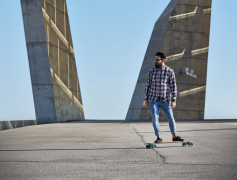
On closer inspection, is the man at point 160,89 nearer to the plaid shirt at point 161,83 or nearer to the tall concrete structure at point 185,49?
the plaid shirt at point 161,83

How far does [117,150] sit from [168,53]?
81.0 ft

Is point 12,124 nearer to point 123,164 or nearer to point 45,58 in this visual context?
point 45,58

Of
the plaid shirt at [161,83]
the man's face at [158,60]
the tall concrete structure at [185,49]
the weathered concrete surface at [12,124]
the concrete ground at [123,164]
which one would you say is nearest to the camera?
the concrete ground at [123,164]

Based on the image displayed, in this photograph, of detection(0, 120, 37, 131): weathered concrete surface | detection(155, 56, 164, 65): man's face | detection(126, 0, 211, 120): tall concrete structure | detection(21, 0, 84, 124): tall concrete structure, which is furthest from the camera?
detection(126, 0, 211, 120): tall concrete structure

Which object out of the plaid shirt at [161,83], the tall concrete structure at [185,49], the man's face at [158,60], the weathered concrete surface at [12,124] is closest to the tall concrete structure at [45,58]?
the weathered concrete surface at [12,124]

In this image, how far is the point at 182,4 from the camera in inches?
1258

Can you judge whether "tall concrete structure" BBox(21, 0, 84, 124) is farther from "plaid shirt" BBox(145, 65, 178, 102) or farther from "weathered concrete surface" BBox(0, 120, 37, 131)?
"plaid shirt" BBox(145, 65, 178, 102)

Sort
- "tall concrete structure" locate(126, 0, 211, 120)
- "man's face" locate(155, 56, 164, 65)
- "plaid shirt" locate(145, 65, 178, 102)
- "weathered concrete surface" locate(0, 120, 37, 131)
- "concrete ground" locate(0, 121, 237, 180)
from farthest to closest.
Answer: "tall concrete structure" locate(126, 0, 211, 120) < "weathered concrete surface" locate(0, 120, 37, 131) < "plaid shirt" locate(145, 65, 178, 102) < "man's face" locate(155, 56, 164, 65) < "concrete ground" locate(0, 121, 237, 180)

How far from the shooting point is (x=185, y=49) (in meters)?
32.0

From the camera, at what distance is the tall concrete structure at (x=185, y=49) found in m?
31.2

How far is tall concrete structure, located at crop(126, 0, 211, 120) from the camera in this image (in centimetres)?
3125

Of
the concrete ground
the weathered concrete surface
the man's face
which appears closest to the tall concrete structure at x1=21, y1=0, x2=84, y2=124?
the weathered concrete surface

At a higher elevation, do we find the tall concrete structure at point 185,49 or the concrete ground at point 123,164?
the concrete ground at point 123,164

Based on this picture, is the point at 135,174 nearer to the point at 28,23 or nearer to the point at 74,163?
the point at 74,163
